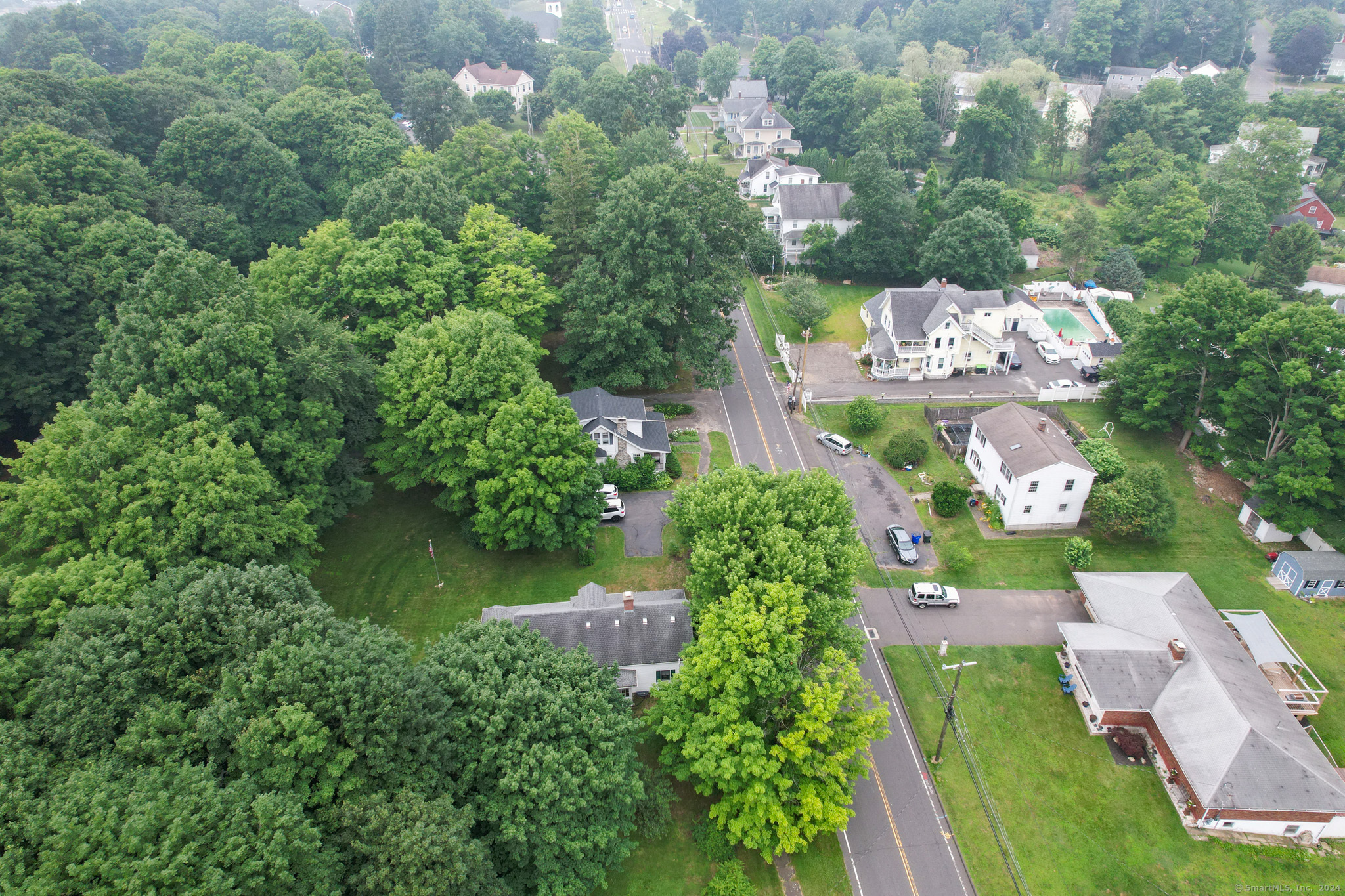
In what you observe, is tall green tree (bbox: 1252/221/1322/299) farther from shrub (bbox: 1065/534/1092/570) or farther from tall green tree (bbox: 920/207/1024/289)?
shrub (bbox: 1065/534/1092/570)

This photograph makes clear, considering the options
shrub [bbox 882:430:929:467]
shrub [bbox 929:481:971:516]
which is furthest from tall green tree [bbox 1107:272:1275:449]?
shrub [bbox 929:481:971:516]

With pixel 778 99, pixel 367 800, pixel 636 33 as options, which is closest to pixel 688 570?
pixel 367 800

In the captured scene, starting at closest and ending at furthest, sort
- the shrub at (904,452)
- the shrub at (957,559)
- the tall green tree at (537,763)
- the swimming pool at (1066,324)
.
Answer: the tall green tree at (537,763) < the shrub at (957,559) < the shrub at (904,452) < the swimming pool at (1066,324)

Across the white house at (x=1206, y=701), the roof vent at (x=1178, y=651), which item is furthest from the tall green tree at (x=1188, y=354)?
the roof vent at (x=1178, y=651)

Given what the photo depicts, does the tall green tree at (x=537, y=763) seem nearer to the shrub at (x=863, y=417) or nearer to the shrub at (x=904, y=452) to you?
the shrub at (x=904, y=452)

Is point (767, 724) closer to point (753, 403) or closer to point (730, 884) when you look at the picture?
point (730, 884)

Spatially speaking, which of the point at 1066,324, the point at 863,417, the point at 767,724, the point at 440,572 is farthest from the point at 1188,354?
the point at 440,572

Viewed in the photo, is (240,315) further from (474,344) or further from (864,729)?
(864,729)
